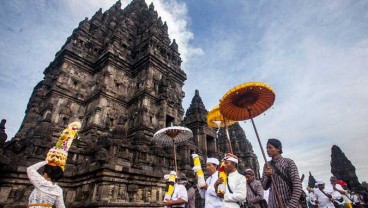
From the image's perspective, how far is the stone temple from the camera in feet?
27.1

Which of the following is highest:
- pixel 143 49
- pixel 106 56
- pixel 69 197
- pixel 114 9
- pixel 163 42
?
pixel 114 9

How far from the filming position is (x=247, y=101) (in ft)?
15.5

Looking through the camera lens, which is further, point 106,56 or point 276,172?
point 106,56

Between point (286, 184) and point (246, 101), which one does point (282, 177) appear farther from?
point (246, 101)

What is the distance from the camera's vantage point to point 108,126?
637 inches

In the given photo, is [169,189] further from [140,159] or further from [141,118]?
[141,118]

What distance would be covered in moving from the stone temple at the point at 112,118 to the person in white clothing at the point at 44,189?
16.1 feet

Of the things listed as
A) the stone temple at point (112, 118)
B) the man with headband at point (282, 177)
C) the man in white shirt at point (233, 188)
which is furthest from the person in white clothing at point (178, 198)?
the stone temple at point (112, 118)

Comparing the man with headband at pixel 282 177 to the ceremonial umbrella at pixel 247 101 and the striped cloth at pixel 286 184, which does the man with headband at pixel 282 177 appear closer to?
the striped cloth at pixel 286 184

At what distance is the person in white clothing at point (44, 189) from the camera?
2994mm

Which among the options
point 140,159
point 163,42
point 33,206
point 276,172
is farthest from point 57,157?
point 163,42

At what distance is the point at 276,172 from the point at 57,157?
12.4 feet

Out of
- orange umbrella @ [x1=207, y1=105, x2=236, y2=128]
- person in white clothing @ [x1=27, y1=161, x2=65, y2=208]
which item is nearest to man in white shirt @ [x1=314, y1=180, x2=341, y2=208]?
orange umbrella @ [x1=207, y1=105, x2=236, y2=128]

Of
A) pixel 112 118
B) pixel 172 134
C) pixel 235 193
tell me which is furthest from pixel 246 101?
pixel 112 118
